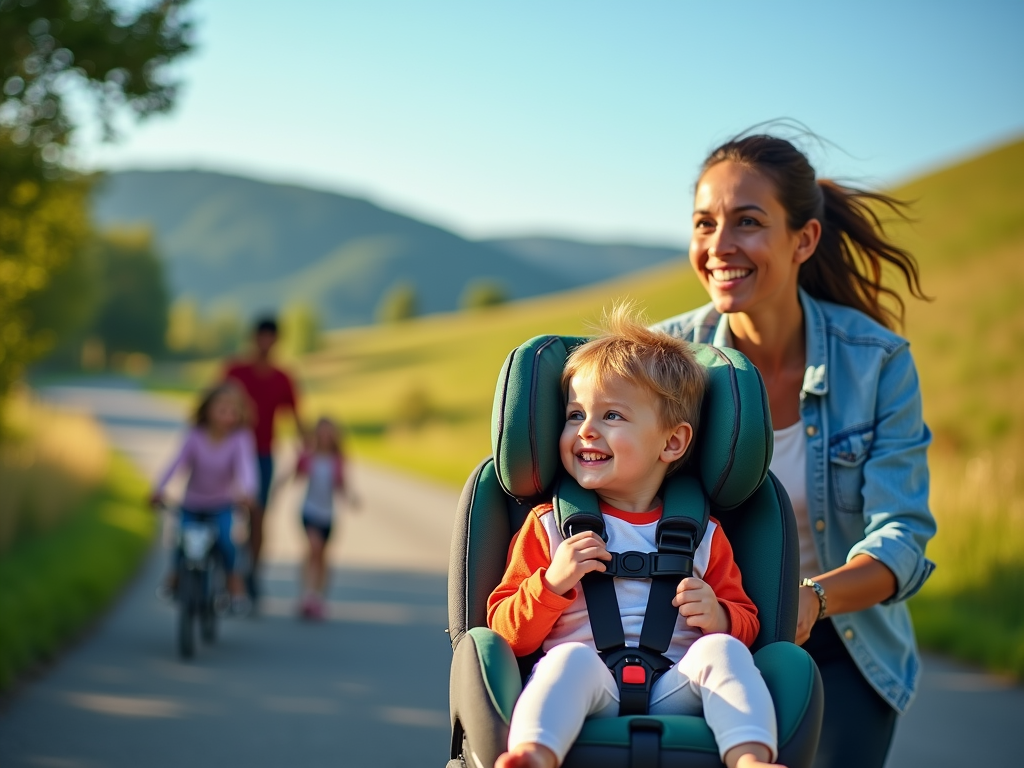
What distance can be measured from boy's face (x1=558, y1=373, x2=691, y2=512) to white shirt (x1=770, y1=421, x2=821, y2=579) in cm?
66

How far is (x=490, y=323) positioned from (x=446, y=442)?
5410 centimetres

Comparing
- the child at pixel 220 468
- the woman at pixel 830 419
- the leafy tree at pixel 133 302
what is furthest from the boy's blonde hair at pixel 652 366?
the leafy tree at pixel 133 302

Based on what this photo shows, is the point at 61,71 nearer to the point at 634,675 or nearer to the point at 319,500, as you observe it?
the point at 319,500

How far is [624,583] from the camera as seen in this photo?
3303mm

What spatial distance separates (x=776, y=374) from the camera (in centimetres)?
407

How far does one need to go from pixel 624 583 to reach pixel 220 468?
20.8ft

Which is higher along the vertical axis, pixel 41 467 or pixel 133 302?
pixel 133 302

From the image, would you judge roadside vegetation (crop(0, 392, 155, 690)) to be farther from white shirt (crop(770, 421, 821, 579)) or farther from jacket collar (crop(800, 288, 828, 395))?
jacket collar (crop(800, 288, 828, 395))

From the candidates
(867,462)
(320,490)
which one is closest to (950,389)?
(320,490)

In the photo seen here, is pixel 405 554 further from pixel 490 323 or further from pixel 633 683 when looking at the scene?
pixel 490 323

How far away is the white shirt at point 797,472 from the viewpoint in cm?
391

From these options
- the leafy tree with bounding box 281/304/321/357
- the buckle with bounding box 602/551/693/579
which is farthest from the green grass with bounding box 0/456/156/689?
the leafy tree with bounding box 281/304/321/357

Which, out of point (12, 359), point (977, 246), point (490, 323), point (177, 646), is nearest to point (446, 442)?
point (977, 246)

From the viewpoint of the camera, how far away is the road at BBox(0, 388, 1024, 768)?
6.26 metres
